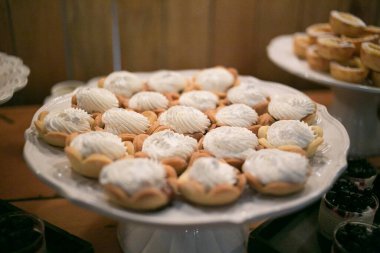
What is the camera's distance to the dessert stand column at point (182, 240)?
4.01 ft

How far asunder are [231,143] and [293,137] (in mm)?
172

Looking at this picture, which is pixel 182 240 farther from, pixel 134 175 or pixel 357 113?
pixel 357 113

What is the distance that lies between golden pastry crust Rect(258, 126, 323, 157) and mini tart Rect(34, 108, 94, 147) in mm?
480

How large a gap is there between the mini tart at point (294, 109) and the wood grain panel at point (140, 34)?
2.65 feet

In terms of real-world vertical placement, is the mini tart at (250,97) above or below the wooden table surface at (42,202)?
above

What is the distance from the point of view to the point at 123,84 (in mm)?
1503

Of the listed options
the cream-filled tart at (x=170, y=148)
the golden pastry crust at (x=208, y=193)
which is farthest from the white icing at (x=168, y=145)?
the golden pastry crust at (x=208, y=193)

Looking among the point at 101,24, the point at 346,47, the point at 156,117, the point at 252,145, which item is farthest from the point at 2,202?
the point at 346,47

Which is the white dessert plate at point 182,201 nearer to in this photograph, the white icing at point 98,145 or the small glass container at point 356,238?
the white icing at point 98,145

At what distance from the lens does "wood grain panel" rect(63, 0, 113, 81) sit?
191 cm

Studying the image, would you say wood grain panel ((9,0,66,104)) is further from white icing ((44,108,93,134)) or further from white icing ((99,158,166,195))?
white icing ((99,158,166,195))

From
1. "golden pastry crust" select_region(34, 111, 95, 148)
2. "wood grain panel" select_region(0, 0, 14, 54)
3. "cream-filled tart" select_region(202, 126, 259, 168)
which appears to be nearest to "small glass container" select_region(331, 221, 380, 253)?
"cream-filled tart" select_region(202, 126, 259, 168)

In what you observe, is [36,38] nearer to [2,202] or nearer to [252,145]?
[2,202]

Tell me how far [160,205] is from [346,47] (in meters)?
1.09
